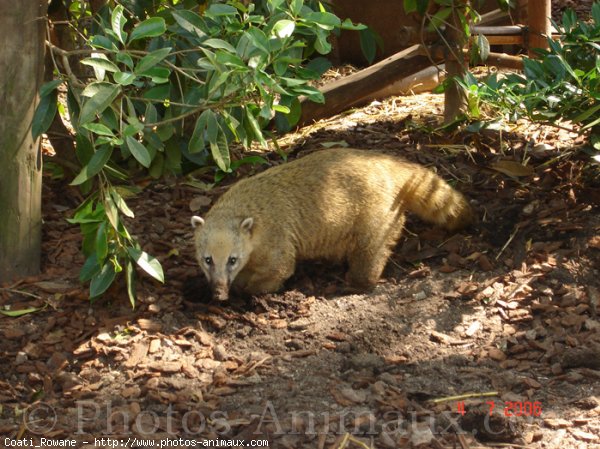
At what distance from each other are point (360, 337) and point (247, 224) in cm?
117

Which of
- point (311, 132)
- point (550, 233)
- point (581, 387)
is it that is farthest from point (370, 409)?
point (311, 132)

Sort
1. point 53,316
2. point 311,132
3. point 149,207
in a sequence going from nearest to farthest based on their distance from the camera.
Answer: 1. point 53,316
2. point 149,207
3. point 311,132

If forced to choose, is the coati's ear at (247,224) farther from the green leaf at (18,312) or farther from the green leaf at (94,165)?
the green leaf at (18,312)

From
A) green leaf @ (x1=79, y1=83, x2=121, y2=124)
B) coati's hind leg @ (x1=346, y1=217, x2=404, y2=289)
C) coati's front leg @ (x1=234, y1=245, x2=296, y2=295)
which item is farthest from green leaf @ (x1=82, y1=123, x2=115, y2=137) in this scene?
coati's hind leg @ (x1=346, y1=217, x2=404, y2=289)

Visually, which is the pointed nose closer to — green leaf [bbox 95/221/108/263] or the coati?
the coati

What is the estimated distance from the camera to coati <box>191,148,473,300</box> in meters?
5.82

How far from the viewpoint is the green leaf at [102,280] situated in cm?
509

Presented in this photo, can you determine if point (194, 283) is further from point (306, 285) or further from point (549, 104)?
point (549, 104)

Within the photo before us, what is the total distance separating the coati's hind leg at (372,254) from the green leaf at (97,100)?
2078mm

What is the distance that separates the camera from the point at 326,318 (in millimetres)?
5426

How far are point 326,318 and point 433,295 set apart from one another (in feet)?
2.42

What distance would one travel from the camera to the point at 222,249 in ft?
18.6

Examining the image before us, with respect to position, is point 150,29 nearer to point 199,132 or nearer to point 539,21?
point 199,132
